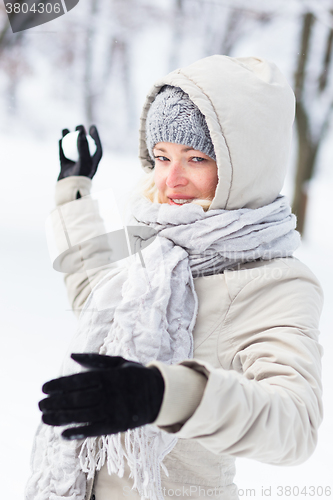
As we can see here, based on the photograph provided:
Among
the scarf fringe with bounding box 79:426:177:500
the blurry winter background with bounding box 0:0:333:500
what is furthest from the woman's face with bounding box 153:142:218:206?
the blurry winter background with bounding box 0:0:333:500

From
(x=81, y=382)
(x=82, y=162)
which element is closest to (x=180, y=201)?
(x=82, y=162)

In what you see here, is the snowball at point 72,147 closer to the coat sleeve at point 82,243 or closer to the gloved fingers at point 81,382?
the coat sleeve at point 82,243

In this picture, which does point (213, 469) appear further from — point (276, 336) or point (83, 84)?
point (83, 84)

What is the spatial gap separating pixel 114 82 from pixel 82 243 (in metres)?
1.57

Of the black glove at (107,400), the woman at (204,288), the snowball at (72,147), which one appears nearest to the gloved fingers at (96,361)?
the black glove at (107,400)

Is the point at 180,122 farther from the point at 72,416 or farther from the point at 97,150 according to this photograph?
the point at 72,416

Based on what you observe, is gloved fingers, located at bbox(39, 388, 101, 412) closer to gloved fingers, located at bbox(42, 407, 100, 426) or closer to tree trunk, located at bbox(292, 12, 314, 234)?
gloved fingers, located at bbox(42, 407, 100, 426)

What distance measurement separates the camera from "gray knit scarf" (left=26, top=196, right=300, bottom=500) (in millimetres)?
750

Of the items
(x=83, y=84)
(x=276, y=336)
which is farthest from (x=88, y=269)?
(x=83, y=84)

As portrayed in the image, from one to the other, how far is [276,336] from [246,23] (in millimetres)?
1964

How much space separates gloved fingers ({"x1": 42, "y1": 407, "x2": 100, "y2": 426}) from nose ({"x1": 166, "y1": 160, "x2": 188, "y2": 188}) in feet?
1.64

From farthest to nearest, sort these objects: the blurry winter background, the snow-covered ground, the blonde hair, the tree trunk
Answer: the tree trunk < the blurry winter background < the snow-covered ground < the blonde hair

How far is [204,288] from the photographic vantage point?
0.85 metres

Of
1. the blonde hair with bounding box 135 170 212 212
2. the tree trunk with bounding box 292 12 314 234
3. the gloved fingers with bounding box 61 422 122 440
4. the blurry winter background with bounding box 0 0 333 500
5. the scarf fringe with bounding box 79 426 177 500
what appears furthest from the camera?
the tree trunk with bounding box 292 12 314 234
